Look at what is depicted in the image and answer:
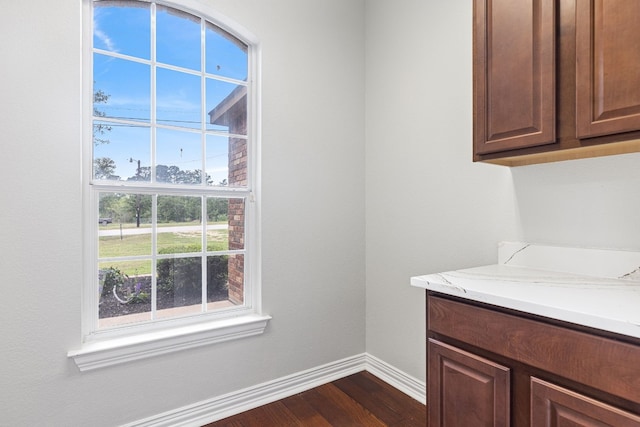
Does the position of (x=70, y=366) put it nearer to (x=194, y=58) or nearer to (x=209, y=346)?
(x=209, y=346)

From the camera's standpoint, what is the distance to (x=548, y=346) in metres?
1.05

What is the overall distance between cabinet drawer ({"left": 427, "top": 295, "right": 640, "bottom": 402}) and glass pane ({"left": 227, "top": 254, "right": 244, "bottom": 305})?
1245 millimetres

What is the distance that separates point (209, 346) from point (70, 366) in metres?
0.65

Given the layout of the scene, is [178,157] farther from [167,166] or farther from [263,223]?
[263,223]

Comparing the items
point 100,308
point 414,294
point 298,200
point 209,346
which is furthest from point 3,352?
point 414,294

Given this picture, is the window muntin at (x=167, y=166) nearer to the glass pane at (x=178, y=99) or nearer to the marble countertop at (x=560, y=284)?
the glass pane at (x=178, y=99)

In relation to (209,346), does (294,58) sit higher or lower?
higher

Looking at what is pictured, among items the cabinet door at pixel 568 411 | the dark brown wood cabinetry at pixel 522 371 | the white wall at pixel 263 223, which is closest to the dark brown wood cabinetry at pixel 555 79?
the dark brown wood cabinetry at pixel 522 371

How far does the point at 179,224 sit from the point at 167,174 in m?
0.29

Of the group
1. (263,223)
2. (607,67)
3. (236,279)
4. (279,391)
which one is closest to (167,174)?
(263,223)

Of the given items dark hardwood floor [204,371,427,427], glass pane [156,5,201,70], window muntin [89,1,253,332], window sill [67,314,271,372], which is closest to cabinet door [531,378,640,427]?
dark hardwood floor [204,371,427,427]

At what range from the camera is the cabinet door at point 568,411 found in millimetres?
923

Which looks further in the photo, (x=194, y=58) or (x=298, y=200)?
(x=298, y=200)

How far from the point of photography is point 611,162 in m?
1.42
